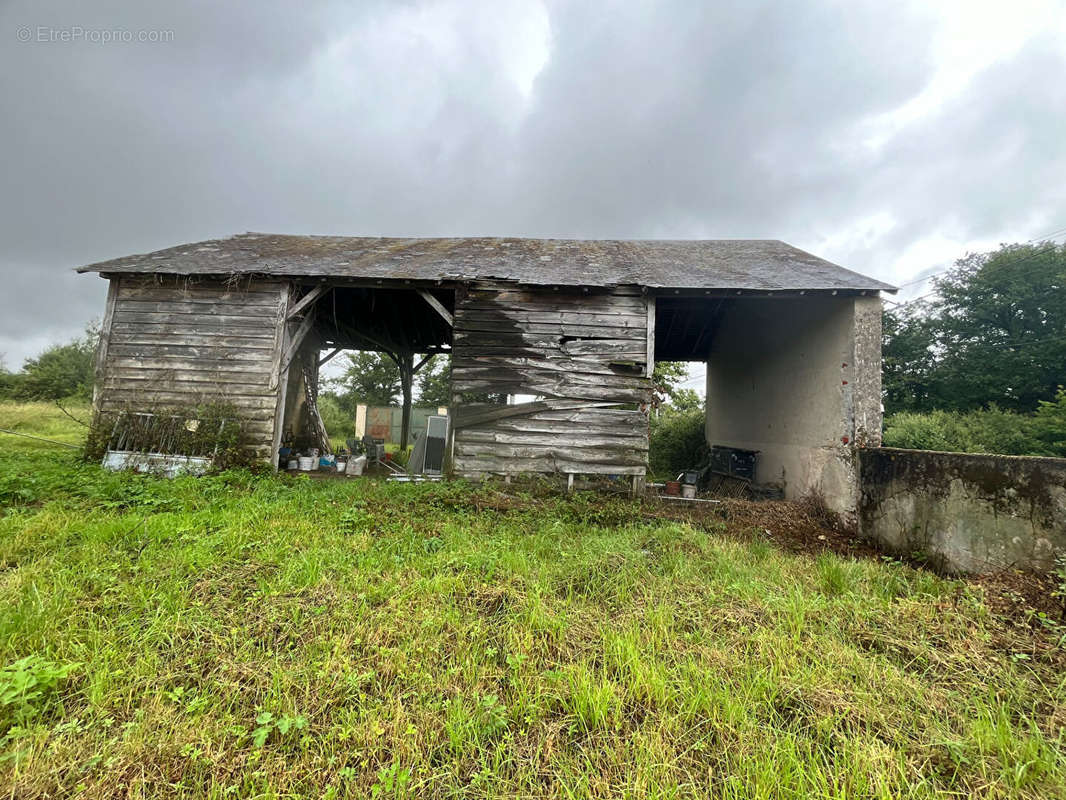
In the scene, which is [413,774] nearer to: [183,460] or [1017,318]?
[183,460]

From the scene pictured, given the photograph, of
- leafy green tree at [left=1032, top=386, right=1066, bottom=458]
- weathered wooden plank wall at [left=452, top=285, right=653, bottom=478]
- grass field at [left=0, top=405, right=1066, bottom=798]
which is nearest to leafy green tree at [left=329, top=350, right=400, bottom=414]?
weathered wooden plank wall at [left=452, top=285, right=653, bottom=478]

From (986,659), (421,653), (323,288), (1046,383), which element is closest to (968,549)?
(986,659)

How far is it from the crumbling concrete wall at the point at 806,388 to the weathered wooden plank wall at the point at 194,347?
29.2 feet

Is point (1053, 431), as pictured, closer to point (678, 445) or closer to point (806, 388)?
point (678, 445)

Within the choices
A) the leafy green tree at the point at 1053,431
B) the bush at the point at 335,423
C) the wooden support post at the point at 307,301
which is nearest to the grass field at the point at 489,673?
the wooden support post at the point at 307,301

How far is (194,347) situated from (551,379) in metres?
6.17

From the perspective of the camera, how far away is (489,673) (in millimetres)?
2018

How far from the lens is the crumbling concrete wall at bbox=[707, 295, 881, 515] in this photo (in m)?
5.72

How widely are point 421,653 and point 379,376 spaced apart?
77.4 ft

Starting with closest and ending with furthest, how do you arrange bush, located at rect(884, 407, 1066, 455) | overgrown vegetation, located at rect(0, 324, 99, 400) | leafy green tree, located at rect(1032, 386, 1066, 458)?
bush, located at rect(884, 407, 1066, 455) → leafy green tree, located at rect(1032, 386, 1066, 458) → overgrown vegetation, located at rect(0, 324, 99, 400)

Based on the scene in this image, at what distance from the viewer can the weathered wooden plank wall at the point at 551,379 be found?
6562 millimetres

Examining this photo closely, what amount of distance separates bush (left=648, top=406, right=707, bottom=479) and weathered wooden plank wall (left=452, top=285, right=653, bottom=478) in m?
6.14

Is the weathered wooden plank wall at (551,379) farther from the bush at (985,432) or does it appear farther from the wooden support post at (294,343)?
the bush at (985,432)

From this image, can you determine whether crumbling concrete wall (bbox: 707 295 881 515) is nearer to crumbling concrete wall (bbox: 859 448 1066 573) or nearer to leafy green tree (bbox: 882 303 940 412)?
crumbling concrete wall (bbox: 859 448 1066 573)
